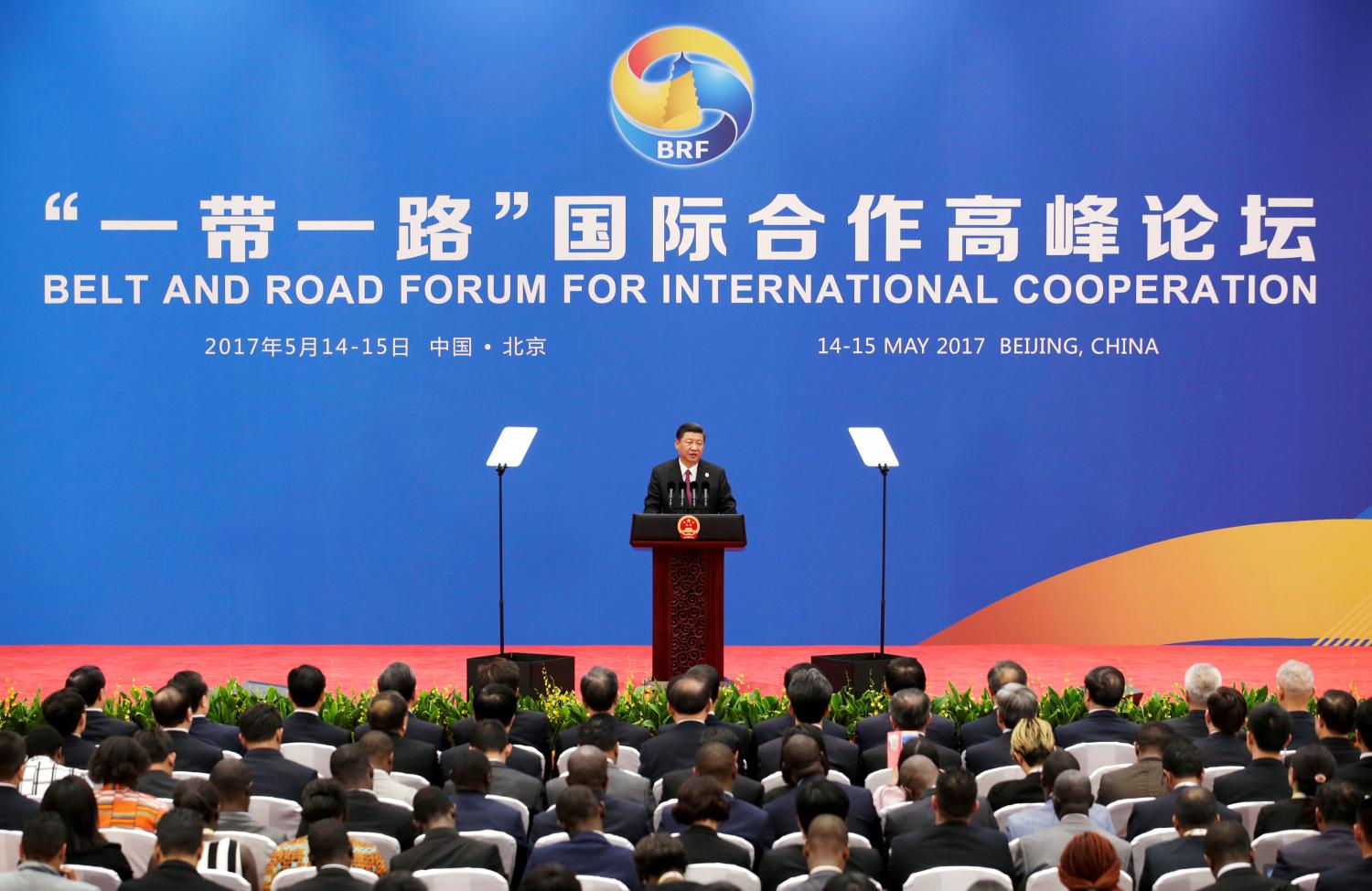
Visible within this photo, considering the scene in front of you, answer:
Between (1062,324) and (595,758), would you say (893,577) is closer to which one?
(1062,324)

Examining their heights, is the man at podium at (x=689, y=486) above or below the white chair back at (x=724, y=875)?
above

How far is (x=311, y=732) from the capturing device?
5.20 metres

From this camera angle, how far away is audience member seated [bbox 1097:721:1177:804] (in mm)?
4590

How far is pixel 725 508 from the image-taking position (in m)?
7.55

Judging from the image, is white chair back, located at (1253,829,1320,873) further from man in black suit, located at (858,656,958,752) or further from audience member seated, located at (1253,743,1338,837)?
man in black suit, located at (858,656,958,752)

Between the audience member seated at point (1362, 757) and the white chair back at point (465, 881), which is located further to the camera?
the audience member seated at point (1362, 757)

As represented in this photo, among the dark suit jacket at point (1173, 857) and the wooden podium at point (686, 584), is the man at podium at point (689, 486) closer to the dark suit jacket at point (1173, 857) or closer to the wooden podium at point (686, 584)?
the wooden podium at point (686, 584)

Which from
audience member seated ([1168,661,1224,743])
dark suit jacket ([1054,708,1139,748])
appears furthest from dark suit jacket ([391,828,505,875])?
audience member seated ([1168,661,1224,743])

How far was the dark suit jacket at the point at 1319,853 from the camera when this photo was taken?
149 inches

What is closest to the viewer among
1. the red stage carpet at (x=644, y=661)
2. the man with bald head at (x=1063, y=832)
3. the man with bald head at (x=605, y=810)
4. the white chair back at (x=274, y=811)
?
the man with bald head at (x=1063, y=832)

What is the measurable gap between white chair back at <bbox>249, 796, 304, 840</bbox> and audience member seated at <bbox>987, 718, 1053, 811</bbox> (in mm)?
2008

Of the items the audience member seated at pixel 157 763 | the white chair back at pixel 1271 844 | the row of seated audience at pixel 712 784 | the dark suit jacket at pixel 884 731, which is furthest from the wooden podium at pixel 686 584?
the white chair back at pixel 1271 844

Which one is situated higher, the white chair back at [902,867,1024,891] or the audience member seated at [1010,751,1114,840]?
the audience member seated at [1010,751,1114,840]

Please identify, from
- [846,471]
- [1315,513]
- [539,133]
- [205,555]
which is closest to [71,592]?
[205,555]
